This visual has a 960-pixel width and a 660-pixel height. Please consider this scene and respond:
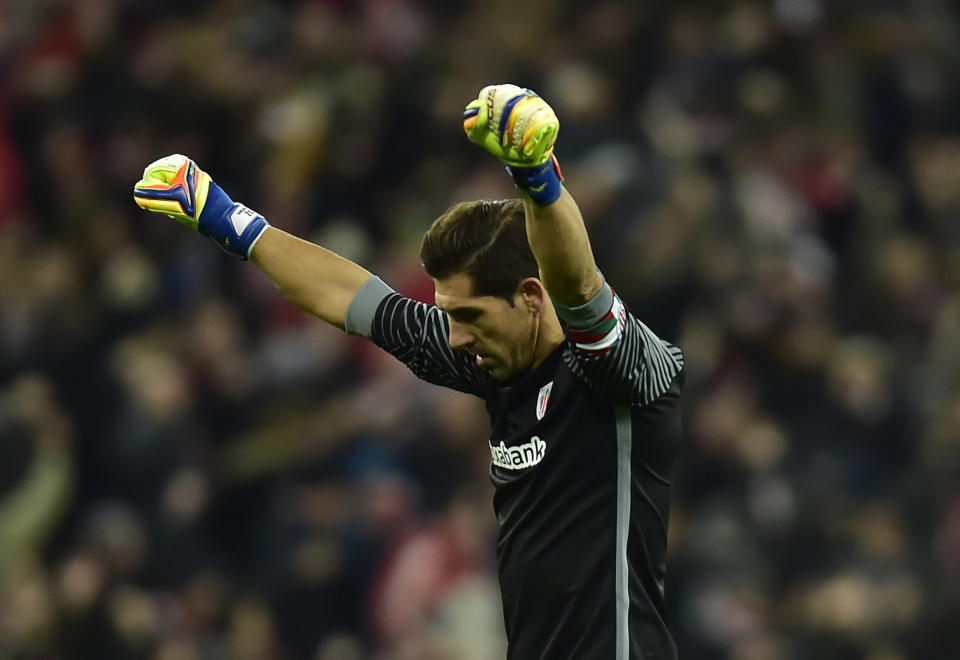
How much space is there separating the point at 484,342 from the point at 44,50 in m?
6.80

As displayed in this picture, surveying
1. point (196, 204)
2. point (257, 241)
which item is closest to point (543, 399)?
point (257, 241)

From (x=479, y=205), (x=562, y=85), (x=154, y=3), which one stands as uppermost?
(x=154, y=3)

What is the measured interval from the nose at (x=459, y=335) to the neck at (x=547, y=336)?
0.14 m

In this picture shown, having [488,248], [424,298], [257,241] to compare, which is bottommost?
[488,248]

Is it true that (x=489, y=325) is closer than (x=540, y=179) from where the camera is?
No

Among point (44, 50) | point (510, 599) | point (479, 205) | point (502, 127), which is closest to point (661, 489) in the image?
point (510, 599)

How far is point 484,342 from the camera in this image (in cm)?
317

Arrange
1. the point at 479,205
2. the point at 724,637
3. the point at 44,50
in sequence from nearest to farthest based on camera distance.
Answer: the point at 479,205
the point at 724,637
the point at 44,50

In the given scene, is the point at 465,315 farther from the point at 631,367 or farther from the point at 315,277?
the point at 315,277

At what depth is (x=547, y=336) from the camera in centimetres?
319

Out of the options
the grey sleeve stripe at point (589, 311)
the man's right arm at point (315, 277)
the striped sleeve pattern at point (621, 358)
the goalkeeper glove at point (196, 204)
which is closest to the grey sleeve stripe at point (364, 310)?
the man's right arm at point (315, 277)

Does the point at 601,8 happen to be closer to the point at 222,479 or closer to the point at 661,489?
the point at 222,479

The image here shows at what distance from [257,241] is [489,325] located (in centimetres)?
74

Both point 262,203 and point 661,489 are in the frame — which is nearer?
point 661,489
